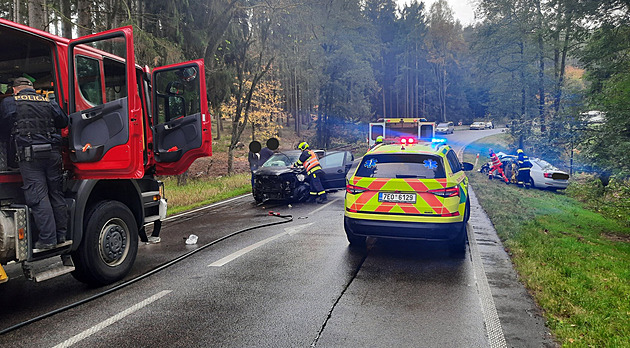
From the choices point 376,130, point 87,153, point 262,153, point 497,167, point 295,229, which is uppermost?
point 376,130

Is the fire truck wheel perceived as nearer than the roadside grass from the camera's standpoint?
No

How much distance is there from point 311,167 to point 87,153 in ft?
25.9

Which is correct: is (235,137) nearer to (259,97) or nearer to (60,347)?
(259,97)

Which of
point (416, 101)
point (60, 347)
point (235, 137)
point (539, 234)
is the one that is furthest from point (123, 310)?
point (416, 101)

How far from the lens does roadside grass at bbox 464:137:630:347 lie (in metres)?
4.05

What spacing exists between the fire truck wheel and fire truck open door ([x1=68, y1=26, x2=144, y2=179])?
1.72 ft

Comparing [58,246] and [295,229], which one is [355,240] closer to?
[295,229]

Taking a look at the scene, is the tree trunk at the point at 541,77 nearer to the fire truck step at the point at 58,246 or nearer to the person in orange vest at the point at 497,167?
the person in orange vest at the point at 497,167

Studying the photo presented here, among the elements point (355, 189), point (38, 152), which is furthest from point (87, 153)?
point (355, 189)

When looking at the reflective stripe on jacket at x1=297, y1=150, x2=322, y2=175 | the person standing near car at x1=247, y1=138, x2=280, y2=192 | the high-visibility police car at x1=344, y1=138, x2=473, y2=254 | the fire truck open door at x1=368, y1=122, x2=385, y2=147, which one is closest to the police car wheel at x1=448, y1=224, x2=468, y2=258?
the high-visibility police car at x1=344, y1=138, x2=473, y2=254

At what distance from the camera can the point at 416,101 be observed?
65.4 meters

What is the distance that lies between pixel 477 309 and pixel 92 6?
1465cm

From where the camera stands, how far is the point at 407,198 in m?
6.25

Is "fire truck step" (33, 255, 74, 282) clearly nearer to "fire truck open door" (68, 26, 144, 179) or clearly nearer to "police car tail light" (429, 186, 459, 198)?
"fire truck open door" (68, 26, 144, 179)
